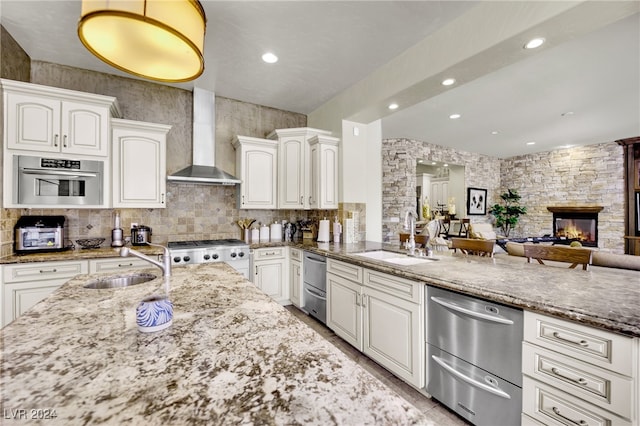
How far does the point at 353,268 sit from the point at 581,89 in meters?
3.90

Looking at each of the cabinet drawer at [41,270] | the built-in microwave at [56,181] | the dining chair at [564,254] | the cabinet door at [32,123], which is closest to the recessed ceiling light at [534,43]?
the dining chair at [564,254]

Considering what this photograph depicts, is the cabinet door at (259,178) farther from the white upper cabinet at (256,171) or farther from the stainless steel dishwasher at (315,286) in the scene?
the stainless steel dishwasher at (315,286)

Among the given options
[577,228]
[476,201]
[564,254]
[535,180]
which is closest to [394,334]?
[564,254]

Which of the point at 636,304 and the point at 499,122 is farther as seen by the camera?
the point at 499,122

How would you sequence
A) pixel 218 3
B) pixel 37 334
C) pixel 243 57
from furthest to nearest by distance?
pixel 243 57, pixel 218 3, pixel 37 334

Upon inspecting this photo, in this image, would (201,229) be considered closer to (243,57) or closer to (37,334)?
(243,57)

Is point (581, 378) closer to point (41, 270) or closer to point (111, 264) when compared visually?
point (111, 264)

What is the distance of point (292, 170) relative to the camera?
372 cm

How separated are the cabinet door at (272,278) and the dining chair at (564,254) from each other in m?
2.63

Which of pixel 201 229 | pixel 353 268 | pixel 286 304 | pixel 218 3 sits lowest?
pixel 286 304

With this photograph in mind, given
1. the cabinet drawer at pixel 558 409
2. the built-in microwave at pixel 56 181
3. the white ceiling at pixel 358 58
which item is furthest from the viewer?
the built-in microwave at pixel 56 181

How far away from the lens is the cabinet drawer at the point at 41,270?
2225mm

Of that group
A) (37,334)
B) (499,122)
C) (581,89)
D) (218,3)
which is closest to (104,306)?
(37,334)

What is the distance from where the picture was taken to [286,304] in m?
3.70
